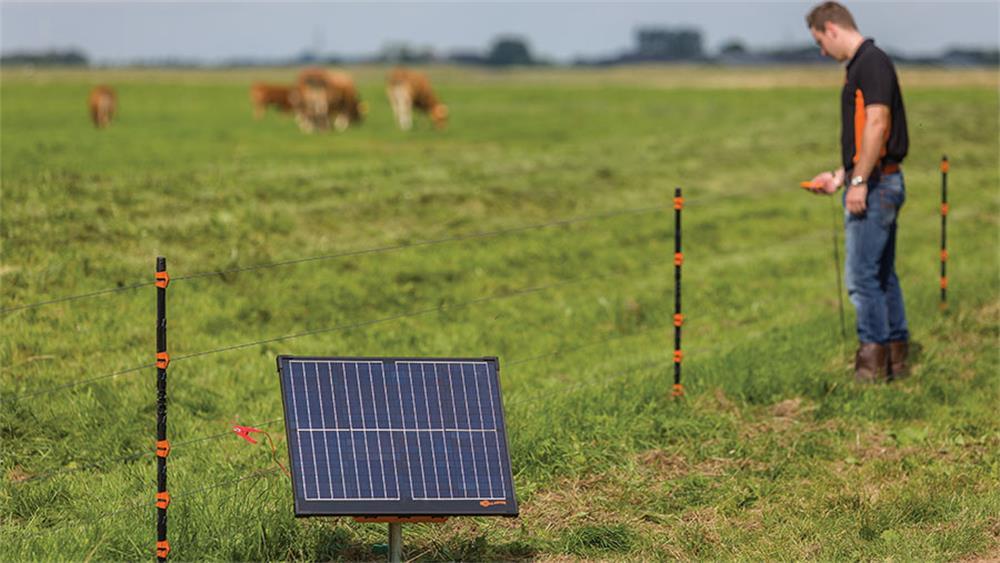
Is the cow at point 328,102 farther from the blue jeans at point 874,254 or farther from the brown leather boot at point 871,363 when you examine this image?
the brown leather boot at point 871,363

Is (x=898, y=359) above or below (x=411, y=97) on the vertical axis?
below

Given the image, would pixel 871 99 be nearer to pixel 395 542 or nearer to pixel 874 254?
pixel 874 254

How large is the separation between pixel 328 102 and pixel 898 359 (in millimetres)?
34047

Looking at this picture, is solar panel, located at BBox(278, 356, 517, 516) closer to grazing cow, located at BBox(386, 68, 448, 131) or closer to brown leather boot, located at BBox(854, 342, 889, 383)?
brown leather boot, located at BBox(854, 342, 889, 383)

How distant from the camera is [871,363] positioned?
34.6ft

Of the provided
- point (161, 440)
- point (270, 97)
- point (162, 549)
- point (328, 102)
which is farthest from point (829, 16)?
point (270, 97)

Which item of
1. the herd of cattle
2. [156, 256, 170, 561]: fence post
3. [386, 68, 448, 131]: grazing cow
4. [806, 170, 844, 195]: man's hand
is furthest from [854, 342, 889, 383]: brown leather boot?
[386, 68, 448, 131]: grazing cow

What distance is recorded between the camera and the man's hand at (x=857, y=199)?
10164 millimetres

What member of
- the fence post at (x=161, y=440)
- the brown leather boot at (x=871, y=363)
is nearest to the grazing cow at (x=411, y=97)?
the brown leather boot at (x=871, y=363)

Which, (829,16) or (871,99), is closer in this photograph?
(871,99)

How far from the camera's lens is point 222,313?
12430 millimetres

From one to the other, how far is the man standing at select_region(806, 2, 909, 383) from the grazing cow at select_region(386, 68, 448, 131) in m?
30.8

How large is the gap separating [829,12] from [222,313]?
20.4 feet

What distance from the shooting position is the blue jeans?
33.8 feet
